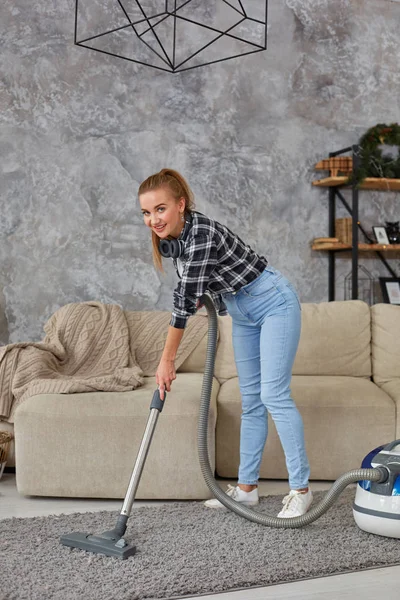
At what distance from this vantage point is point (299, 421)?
2488mm

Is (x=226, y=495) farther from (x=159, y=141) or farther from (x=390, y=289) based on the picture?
(x=390, y=289)

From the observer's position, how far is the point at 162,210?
236 cm

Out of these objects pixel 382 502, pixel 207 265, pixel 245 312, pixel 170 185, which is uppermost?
pixel 170 185

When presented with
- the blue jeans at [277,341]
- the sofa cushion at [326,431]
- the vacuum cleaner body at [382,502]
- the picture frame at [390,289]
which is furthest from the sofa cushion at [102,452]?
the picture frame at [390,289]

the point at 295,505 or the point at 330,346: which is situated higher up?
the point at 330,346

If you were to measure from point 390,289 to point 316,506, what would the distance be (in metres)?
2.72

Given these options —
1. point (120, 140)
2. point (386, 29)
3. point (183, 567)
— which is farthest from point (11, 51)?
point (183, 567)

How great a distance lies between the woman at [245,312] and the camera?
92.7 inches

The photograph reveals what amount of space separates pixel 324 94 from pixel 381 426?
2.48 meters

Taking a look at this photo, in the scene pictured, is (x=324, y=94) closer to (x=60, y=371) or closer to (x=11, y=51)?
(x=11, y=51)

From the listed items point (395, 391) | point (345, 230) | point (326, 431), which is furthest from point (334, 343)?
point (345, 230)

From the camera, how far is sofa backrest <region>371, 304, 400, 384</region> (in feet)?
11.7

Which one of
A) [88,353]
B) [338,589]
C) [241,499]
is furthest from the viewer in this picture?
[88,353]

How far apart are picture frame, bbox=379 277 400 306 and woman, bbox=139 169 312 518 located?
2366 millimetres
